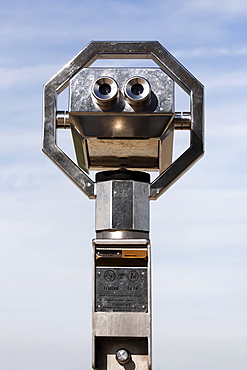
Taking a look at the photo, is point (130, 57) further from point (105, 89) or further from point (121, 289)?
point (121, 289)

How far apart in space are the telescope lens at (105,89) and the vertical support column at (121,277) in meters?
0.60

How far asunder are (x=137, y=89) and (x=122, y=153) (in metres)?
0.54

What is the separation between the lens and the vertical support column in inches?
201

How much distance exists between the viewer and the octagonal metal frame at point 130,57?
5418 mm

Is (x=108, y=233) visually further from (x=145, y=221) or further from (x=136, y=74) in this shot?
(x=136, y=74)

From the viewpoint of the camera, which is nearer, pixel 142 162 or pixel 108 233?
pixel 108 233

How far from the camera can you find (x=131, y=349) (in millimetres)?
5145

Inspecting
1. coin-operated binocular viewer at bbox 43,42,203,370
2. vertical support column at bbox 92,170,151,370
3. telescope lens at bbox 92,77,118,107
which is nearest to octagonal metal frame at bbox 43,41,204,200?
coin-operated binocular viewer at bbox 43,42,203,370

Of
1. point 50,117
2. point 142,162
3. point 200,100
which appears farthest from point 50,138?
point 200,100

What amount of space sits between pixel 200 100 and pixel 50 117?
1.14 m

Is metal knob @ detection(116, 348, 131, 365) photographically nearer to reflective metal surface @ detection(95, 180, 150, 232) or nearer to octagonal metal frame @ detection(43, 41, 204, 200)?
reflective metal surface @ detection(95, 180, 150, 232)

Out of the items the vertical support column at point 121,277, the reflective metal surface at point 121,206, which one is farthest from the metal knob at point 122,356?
the reflective metal surface at point 121,206

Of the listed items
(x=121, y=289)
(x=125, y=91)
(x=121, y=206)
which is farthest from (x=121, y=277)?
(x=125, y=91)

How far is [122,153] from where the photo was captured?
18.3 ft
